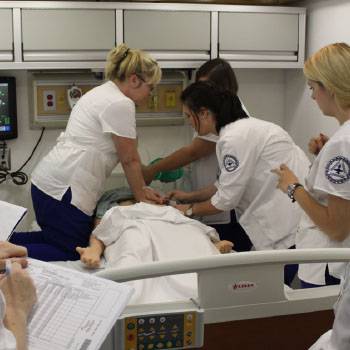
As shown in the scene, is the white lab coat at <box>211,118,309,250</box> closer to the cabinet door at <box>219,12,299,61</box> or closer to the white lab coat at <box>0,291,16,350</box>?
the cabinet door at <box>219,12,299,61</box>

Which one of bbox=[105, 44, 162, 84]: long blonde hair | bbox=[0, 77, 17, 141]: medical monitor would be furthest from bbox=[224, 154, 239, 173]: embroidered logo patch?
bbox=[0, 77, 17, 141]: medical monitor

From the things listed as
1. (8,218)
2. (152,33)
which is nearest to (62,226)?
(152,33)

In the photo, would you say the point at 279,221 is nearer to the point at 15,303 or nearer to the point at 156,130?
the point at 156,130

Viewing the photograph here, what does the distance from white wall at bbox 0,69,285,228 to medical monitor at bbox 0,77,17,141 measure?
0.09m

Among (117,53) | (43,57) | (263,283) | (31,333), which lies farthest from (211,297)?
(43,57)

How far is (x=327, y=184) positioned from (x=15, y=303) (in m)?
1.10

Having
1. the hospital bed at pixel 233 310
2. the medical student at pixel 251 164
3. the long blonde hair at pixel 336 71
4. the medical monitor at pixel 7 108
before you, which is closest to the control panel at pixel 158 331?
the hospital bed at pixel 233 310

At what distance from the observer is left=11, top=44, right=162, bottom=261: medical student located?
283cm

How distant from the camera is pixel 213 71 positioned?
10.2ft

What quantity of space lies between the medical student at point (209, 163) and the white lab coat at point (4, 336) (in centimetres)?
205

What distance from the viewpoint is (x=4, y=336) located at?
1.01 metres

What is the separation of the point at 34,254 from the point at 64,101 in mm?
1257

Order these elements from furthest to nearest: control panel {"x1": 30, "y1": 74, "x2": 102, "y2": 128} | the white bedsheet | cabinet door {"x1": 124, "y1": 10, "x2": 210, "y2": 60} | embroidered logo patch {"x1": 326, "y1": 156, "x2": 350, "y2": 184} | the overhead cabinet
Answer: control panel {"x1": 30, "y1": 74, "x2": 102, "y2": 128} < cabinet door {"x1": 124, "y1": 10, "x2": 210, "y2": 60} < the overhead cabinet < the white bedsheet < embroidered logo patch {"x1": 326, "y1": 156, "x2": 350, "y2": 184}

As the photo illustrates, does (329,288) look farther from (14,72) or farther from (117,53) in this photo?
(14,72)
